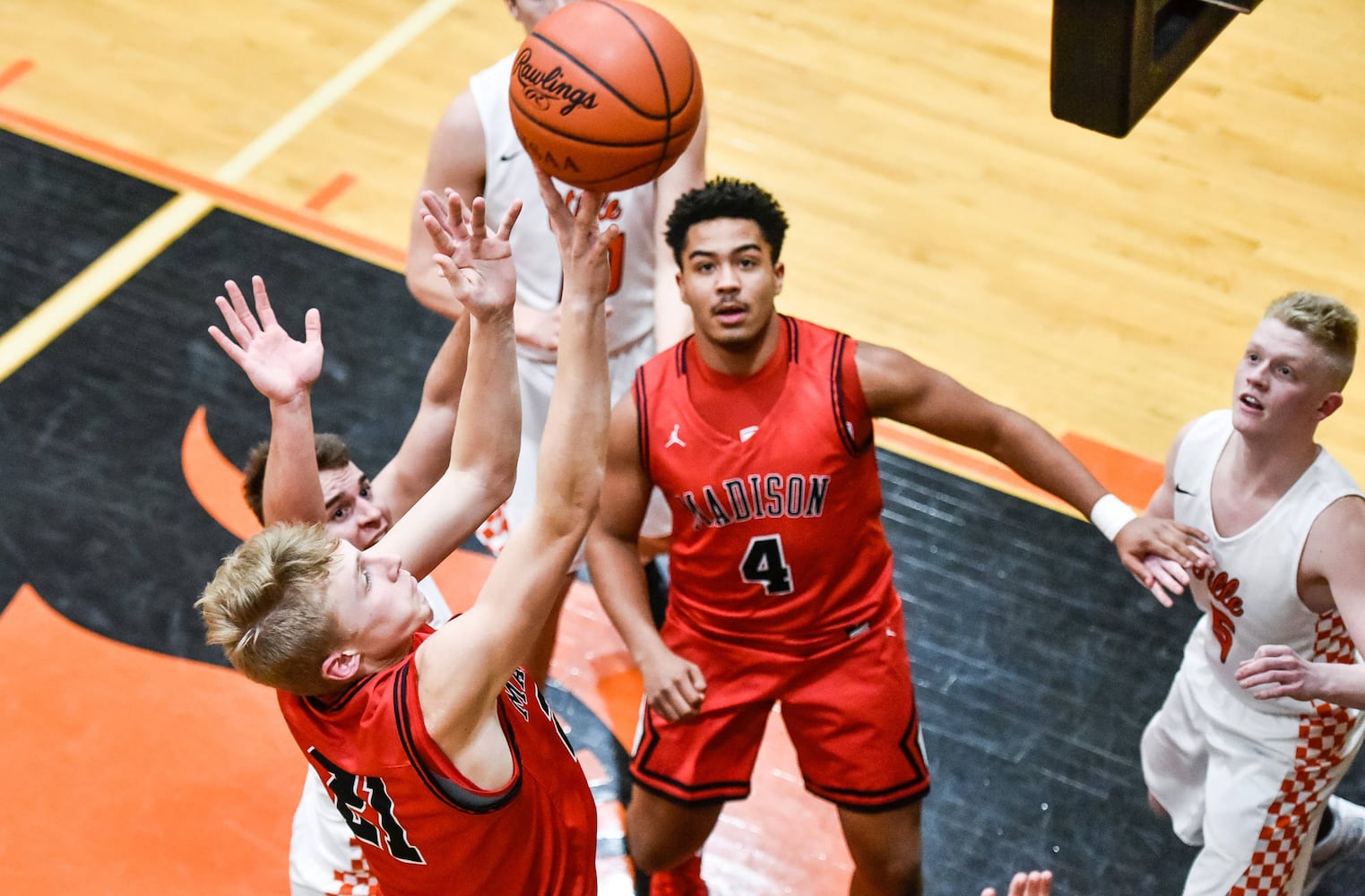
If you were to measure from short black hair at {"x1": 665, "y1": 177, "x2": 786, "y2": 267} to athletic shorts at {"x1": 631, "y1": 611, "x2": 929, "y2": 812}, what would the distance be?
1100mm

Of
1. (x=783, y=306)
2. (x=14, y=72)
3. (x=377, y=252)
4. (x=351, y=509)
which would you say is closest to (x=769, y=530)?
(x=351, y=509)

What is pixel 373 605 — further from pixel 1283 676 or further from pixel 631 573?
pixel 1283 676

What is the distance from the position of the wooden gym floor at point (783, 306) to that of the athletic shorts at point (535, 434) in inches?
26.2

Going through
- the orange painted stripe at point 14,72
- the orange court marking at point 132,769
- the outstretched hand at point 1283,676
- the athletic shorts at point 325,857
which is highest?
the outstretched hand at point 1283,676

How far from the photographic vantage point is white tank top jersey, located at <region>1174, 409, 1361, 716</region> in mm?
3826

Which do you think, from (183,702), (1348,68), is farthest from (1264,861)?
(1348,68)

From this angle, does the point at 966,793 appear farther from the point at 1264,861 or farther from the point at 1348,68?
the point at 1348,68

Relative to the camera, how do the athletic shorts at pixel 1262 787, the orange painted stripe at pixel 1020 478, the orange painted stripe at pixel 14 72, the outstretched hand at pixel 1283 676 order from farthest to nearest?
the orange painted stripe at pixel 14 72 → the orange painted stripe at pixel 1020 478 → the athletic shorts at pixel 1262 787 → the outstretched hand at pixel 1283 676

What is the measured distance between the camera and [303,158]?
24.2ft

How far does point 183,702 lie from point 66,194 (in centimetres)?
307

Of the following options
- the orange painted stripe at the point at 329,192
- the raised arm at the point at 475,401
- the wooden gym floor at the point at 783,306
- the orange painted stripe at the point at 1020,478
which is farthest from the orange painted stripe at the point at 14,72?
the raised arm at the point at 475,401

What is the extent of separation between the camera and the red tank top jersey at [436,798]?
9.45 feet

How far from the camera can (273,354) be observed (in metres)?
3.43

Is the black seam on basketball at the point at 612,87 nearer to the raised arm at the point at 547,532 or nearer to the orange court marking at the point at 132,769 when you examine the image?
the raised arm at the point at 547,532
